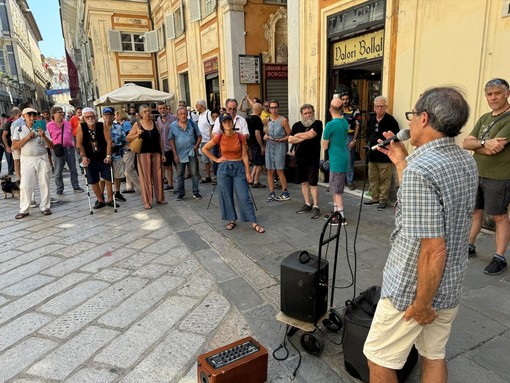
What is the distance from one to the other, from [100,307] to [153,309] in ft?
1.58

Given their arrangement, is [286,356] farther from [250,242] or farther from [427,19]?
[427,19]

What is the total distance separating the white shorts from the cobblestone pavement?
2.19ft

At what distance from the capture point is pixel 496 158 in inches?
129

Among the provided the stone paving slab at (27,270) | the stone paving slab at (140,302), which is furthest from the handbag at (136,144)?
the stone paving slab at (140,302)

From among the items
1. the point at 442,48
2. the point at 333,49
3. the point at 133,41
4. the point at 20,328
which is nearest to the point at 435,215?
the point at 20,328

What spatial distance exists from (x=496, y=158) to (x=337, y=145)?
1.93 meters

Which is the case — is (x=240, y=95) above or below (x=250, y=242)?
above

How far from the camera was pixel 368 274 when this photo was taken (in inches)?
136

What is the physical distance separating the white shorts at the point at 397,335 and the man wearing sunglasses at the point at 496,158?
2116 millimetres

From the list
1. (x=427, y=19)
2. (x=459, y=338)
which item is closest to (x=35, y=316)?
(x=459, y=338)

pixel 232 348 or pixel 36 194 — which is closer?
pixel 232 348

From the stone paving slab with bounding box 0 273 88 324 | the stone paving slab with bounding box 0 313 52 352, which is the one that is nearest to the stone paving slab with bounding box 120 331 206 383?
the stone paving slab with bounding box 0 313 52 352

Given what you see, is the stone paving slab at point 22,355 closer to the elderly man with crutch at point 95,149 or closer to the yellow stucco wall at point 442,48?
the elderly man with crutch at point 95,149

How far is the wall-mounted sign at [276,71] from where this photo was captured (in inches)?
421
